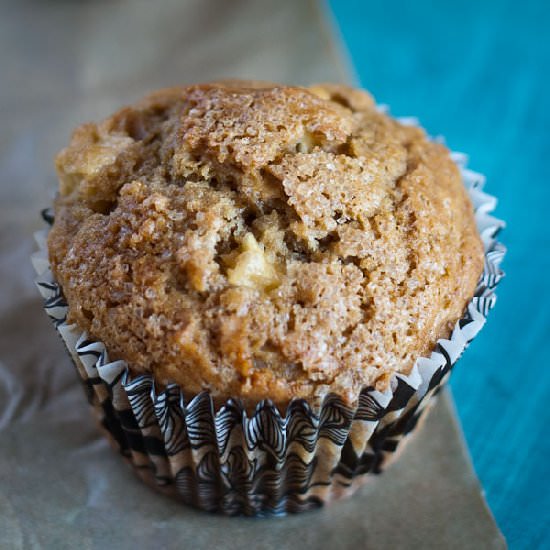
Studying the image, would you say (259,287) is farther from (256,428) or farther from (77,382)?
(77,382)

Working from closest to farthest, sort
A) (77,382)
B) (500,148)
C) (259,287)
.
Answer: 1. (259,287)
2. (77,382)
3. (500,148)

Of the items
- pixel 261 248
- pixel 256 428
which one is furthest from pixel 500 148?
pixel 256 428

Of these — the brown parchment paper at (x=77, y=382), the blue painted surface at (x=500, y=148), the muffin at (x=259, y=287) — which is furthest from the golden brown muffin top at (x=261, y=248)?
the blue painted surface at (x=500, y=148)

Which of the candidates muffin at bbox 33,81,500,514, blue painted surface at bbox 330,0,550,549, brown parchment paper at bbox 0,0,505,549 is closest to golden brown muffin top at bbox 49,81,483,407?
muffin at bbox 33,81,500,514

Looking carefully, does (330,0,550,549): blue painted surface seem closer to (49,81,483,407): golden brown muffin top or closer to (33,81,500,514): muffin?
(33,81,500,514): muffin

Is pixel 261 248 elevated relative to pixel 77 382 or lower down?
elevated

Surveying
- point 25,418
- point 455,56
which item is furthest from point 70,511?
point 455,56

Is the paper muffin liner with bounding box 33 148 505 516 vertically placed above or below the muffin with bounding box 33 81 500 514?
below
